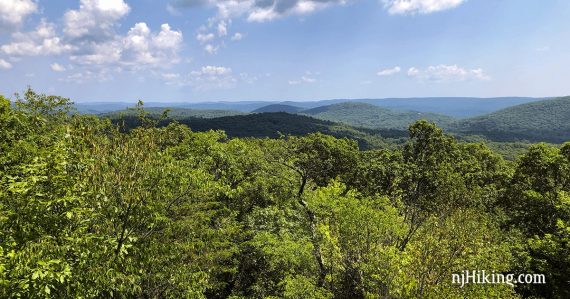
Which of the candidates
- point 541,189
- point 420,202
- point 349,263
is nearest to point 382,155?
point 420,202

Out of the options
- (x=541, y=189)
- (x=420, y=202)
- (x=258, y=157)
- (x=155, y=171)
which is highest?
(x=155, y=171)

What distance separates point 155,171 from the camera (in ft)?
43.2

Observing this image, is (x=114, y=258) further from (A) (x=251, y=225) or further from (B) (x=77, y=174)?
(A) (x=251, y=225)

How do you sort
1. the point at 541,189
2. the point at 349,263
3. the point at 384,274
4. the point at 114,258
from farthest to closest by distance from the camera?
the point at 541,189, the point at 349,263, the point at 384,274, the point at 114,258

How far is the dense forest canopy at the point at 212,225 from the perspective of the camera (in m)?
9.99

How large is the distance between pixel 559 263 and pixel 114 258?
2587 centimetres

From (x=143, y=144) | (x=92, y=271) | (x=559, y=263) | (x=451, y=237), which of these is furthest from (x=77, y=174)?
(x=559, y=263)

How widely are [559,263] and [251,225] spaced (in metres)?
20.5

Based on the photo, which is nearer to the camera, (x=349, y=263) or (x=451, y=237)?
(x=451, y=237)

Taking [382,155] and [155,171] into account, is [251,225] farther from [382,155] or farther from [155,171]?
[382,155]

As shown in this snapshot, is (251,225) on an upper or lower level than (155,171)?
lower

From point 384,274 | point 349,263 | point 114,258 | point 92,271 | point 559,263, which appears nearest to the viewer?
point 92,271

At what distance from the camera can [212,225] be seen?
26547 millimetres

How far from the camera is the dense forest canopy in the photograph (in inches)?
393
